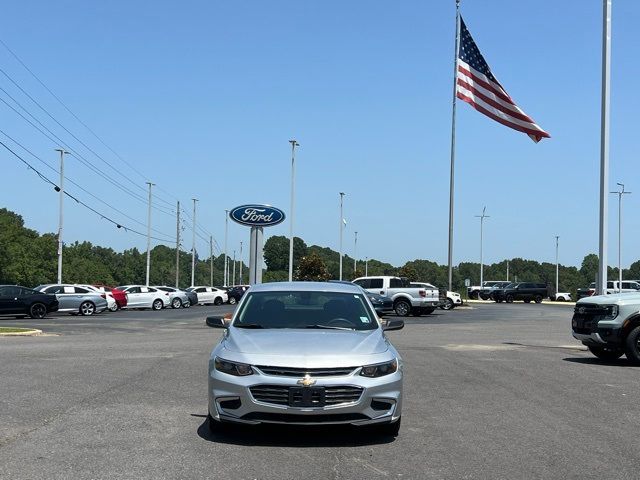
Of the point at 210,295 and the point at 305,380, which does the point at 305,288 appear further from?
Result: the point at 210,295

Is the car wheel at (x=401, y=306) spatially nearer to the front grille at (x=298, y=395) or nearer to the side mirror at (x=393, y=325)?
the side mirror at (x=393, y=325)

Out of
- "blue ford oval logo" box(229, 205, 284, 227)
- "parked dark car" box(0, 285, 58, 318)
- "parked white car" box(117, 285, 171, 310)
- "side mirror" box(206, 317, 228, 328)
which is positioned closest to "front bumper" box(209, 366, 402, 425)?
"side mirror" box(206, 317, 228, 328)

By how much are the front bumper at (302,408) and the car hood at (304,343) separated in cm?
25

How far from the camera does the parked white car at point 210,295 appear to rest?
5856cm

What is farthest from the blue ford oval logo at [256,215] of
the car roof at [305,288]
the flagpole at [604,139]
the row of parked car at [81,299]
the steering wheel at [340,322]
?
the steering wheel at [340,322]

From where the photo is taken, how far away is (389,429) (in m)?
7.69

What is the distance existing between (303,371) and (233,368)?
699mm

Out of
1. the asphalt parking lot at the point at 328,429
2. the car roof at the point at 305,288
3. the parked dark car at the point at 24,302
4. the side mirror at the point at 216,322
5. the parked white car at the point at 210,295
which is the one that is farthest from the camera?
the parked white car at the point at 210,295

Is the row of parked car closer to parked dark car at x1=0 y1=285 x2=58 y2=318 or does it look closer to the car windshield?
parked dark car at x1=0 y1=285 x2=58 y2=318

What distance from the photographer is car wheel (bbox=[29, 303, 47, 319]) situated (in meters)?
33.6

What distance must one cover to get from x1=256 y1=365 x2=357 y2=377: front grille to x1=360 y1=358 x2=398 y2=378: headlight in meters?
0.15

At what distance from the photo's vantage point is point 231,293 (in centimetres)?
6088

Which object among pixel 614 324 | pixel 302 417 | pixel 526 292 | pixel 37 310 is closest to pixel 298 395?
pixel 302 417

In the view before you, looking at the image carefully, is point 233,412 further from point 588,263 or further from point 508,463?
point 588,263
